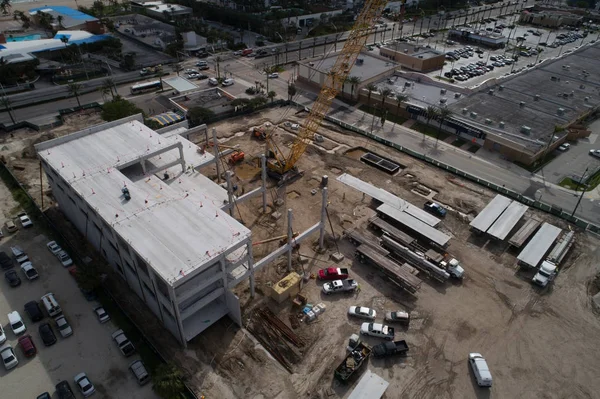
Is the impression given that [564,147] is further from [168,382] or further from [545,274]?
[168,382]

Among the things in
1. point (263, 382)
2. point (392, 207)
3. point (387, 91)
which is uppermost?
point (387, 91)

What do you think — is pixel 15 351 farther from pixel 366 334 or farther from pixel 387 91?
pixel 387 91

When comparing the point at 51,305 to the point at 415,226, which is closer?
the point at 51,305

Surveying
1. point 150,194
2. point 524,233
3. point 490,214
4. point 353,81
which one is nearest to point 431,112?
point 353,81

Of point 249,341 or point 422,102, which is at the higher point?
point 422,102

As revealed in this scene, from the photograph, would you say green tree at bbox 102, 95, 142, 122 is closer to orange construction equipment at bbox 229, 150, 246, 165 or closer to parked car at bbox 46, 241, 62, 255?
orange construction equipment at bbox 229, 150, 246, 165

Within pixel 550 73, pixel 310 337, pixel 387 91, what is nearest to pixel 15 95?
pixel 387 91

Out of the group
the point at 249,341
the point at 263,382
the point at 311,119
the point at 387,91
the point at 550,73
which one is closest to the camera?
the point at 263,382
